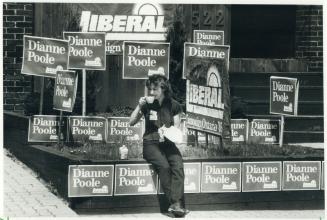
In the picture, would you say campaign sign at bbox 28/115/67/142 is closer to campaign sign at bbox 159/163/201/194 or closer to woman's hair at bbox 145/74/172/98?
woman's hair at bbox 145/74/172/98

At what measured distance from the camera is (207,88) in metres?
8.51

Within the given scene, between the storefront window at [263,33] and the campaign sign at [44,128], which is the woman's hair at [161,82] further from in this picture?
the storefront window at [263,33]

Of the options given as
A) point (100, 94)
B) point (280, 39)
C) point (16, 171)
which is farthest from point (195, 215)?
point (280, 39)

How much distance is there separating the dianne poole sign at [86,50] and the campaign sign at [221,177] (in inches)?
77.5

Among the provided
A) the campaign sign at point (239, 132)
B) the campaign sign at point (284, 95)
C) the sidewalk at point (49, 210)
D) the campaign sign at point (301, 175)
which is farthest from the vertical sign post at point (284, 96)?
the sidewalk at point (49, 210)

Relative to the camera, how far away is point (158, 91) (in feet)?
25.6

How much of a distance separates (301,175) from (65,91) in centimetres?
320

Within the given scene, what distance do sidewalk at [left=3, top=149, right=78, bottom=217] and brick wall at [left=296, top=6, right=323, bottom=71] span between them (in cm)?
523

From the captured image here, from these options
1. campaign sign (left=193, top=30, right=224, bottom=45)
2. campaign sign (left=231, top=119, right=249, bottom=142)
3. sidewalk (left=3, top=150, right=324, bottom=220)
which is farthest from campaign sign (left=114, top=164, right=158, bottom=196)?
campaign sign (left=193, top=30, right=224, bottom=45)

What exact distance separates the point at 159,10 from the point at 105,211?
3.69m

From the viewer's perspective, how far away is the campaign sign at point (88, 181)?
24.8 feet

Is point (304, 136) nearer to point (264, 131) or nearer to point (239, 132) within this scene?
point (264, 131)

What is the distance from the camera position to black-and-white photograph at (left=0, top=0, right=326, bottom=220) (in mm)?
7695

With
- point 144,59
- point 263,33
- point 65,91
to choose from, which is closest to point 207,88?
point 144,59
